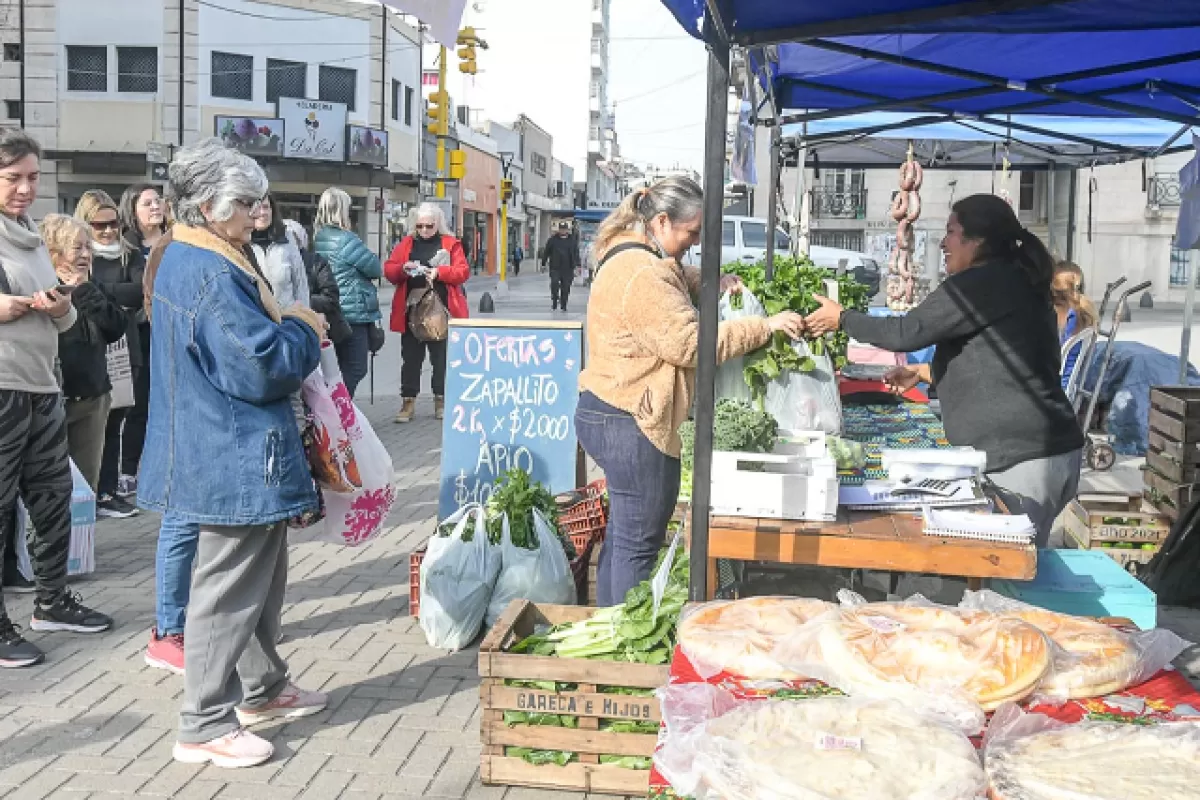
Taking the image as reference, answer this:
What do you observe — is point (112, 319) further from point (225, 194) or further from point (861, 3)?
point (861, 3)

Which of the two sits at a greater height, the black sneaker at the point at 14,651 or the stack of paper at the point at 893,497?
the stack of paper at the point at 893,497

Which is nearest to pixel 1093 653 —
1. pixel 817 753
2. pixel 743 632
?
pixel 743 632

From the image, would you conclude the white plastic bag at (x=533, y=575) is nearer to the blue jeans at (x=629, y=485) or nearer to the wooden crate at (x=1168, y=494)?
the blue jeans at (x=629, y=485)

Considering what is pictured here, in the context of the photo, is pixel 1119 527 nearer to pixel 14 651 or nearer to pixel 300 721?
pixel 300 721

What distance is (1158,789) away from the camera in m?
2.06

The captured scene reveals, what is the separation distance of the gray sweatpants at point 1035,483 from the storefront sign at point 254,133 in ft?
125

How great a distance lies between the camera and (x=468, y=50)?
23.2 m

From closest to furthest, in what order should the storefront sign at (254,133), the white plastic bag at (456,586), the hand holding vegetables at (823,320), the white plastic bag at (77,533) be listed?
the hand holding vegetables at (823,320) < the white plastic bag at (456,586) < the white plastic bag at (77,533) < the storefront sign at (254,133)

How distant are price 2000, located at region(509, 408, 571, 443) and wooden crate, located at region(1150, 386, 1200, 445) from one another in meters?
3.55

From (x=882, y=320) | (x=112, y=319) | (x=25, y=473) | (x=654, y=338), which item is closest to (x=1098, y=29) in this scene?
(x=882, y=320)

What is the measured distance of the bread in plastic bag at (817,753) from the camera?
2.05 meters

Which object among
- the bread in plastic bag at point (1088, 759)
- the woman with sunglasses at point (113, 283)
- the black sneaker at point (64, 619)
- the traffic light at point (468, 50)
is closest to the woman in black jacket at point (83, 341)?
the woman with sunglasses at point (113, 283)

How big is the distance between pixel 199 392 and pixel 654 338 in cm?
145

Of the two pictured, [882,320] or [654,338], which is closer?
[654,338]
